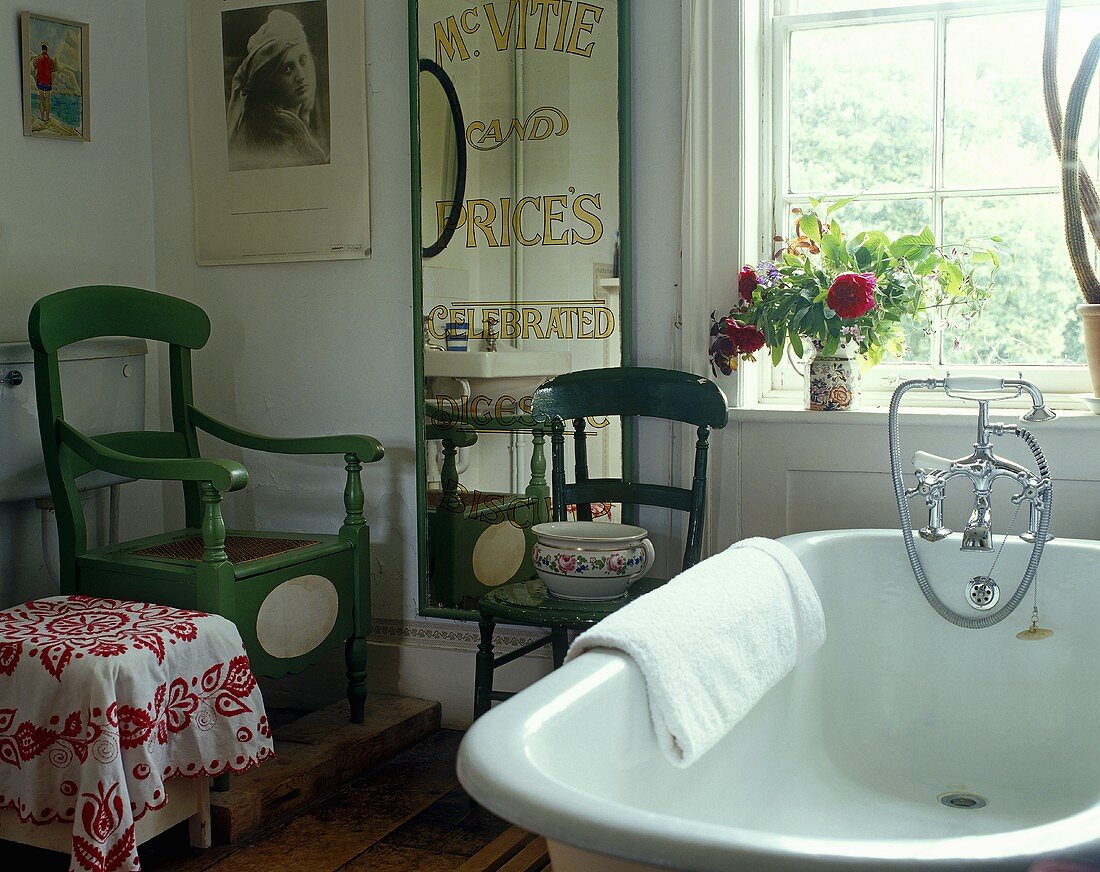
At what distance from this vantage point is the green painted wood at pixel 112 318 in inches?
95.7

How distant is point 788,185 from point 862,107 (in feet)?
0.80

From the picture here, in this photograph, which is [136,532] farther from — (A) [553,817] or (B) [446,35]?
(A) [553,817]

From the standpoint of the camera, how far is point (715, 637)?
1598 millimetres

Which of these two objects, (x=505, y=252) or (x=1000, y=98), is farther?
(x=505, y=252)

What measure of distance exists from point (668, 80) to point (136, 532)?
1845 millimetres

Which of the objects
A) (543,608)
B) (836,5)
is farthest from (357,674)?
(836,5)

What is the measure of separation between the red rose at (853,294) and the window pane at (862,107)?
0.44 meters

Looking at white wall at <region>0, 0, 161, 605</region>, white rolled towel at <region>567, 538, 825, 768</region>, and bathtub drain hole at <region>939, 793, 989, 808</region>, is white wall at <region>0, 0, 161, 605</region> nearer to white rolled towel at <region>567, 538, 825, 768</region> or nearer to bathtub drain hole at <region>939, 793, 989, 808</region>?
white rolled towel at <region>567, 538, 825, 768</region>

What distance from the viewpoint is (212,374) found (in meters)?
3.19

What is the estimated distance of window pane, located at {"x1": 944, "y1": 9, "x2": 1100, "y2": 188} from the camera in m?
2.64

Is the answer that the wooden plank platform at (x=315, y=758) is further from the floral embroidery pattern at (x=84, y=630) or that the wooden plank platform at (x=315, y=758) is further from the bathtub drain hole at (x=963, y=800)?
the bathtub drain hole at (x=963, y=800)

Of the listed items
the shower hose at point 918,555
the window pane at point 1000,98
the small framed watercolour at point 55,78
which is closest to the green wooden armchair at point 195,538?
the small framed watercolour at point 55,78

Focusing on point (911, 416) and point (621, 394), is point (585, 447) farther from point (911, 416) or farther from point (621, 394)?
point (911, 416)

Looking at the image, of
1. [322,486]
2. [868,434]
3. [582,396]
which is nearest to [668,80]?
[582,396]
